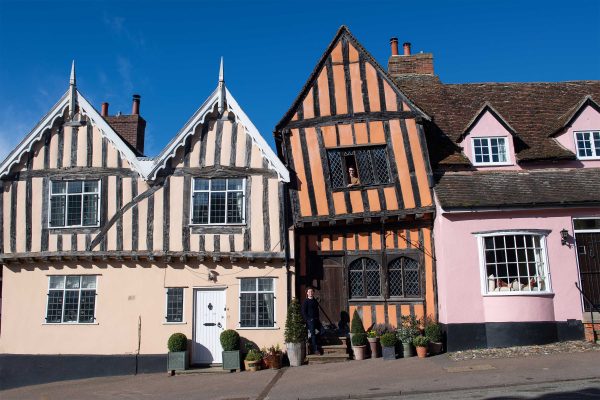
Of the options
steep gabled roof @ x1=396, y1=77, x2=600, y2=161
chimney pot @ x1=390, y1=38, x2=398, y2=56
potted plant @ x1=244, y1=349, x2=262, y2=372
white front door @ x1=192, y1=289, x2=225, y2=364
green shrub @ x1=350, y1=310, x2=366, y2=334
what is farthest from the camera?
chimney pot @ x1=390, y1=38, x2=398, y2=56

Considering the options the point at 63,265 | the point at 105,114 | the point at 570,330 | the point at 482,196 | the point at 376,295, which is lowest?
the point at 570,330

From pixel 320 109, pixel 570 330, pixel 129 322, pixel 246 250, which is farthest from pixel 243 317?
pixel 570 330

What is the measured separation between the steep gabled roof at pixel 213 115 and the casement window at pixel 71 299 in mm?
3649

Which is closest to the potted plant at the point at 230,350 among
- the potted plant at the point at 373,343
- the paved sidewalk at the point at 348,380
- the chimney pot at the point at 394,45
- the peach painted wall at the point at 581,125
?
the paved sidewalk at the point at 348,380

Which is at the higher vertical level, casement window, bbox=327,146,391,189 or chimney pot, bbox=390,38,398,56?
chimney pot, bbox=390,38,398,56

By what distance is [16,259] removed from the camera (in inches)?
591

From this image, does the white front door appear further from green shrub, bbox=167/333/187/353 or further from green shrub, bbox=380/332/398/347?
green shrub, bbox=380/332/398/347

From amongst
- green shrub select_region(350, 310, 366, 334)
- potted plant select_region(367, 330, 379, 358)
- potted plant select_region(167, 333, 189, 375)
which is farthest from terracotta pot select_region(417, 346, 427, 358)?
potted plant select_region(167, 333, 189, 375)

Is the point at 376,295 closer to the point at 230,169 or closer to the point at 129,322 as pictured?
the point at 230,169

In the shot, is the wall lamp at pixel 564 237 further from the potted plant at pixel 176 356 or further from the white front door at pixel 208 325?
the potted plant at pixel 176 356

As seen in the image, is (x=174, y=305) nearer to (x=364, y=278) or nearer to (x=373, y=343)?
(x=364, y=278)

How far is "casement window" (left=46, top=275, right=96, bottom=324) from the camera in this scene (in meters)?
14.8

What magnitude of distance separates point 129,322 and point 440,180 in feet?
32.3

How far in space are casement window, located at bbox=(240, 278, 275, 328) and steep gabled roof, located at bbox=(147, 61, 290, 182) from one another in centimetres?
311
